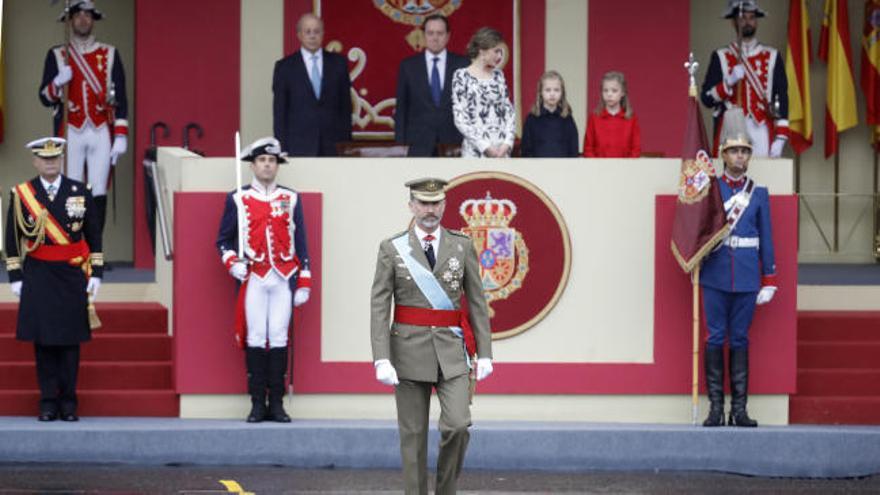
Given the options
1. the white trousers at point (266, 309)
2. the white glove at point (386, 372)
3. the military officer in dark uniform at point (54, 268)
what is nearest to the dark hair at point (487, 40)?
the white trousers at point (266, 309)

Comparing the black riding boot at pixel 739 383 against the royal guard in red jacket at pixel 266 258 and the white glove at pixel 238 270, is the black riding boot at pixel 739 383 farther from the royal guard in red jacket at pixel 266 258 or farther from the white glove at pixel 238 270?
the white glove at pixel 238 270

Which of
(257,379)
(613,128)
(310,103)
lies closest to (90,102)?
(310,103)

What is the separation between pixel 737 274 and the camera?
46.1 ft

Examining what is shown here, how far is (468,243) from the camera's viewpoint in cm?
1152

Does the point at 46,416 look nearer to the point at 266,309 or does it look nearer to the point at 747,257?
the point at 266,309

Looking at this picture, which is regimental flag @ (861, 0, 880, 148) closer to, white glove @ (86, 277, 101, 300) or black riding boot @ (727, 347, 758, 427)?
black riding boot @ (727, 347, 758, 427)

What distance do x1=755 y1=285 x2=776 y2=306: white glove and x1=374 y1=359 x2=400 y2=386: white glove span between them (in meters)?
3.71

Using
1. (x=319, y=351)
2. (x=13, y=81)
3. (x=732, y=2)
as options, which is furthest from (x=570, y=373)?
(x=13, y=81)

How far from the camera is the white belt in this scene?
14.1m

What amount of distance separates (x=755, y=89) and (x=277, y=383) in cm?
574

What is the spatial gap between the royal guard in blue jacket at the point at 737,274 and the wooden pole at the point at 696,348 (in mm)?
91

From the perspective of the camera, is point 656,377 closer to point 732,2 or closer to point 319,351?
point 319,351

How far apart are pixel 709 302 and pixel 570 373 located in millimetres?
1075

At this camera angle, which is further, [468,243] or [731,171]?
[731,171]
